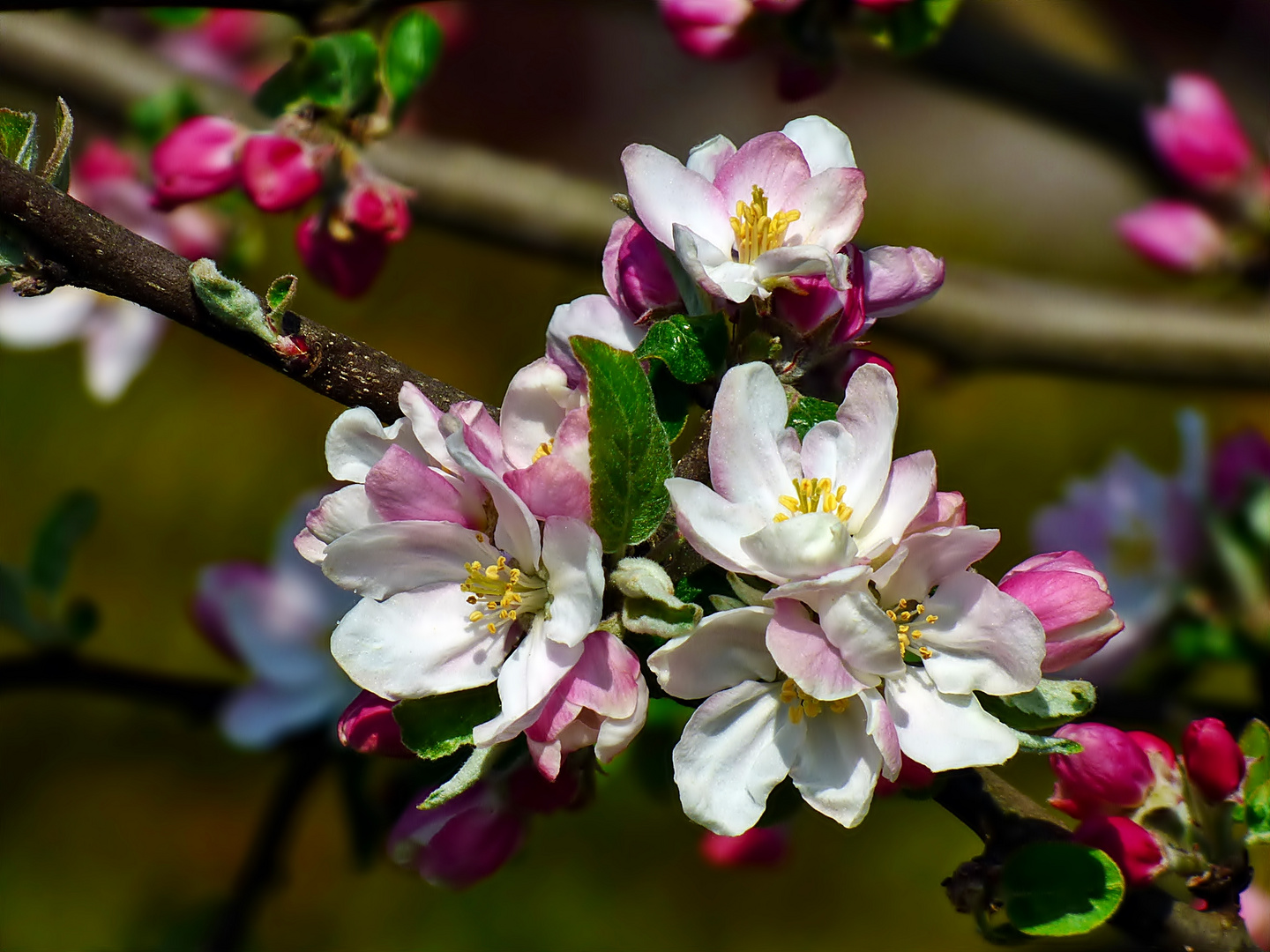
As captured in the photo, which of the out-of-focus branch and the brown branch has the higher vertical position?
the brown branch

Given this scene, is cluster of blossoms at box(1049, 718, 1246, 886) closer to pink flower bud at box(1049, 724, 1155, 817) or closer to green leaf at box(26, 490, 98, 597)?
pink flower bud at box(1049, 724, 1155, 817)

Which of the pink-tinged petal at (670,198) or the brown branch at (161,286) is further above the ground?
the pink-tinged petal at (670,198)

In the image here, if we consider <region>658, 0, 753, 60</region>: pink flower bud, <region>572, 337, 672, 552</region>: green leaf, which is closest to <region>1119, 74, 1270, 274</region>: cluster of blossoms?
<region>658, 0, 753, 60</region>: pink flower bud

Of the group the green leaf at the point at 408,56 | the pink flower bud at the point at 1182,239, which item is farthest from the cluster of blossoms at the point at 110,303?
the pink flower bud at the point at 1182,239

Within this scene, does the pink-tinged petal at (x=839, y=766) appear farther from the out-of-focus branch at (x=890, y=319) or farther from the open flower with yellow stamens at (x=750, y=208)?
the out-of-focus branch at (x=890, y=319)

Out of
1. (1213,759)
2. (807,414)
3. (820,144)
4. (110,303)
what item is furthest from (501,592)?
(110,303)

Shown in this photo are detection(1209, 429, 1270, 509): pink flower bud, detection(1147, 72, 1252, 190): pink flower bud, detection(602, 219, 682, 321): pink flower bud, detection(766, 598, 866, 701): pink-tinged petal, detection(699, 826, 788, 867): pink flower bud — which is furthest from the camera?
detection(1147, 72, 1252, 190): pink flower bud

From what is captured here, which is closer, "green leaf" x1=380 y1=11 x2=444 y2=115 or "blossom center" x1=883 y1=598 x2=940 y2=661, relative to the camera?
"blossom center" x1=883 y1=598 x2=940 y2=661
